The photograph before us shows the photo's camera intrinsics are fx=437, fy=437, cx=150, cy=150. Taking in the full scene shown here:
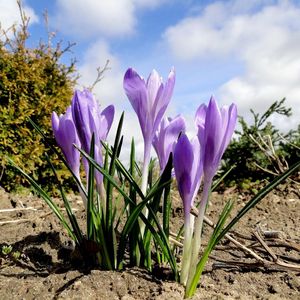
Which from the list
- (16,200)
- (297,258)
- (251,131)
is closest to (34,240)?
(297,258)

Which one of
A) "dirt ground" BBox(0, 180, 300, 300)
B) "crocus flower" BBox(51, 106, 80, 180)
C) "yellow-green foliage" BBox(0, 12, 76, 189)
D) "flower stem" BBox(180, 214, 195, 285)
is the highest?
"yellow-green foliage" BBox(0, 12, 76, 189)

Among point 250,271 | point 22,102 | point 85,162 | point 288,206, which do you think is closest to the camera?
point 85,162

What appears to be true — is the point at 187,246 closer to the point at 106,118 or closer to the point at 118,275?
the point at 118,275

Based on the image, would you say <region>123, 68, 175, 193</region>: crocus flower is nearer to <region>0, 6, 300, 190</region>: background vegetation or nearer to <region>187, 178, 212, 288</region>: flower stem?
<region>187, 178, 212, 288</region>: flower stem

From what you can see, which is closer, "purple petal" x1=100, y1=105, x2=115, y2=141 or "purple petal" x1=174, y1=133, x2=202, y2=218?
"purple petal" x1=174, y1=133, x2=202, y2=218

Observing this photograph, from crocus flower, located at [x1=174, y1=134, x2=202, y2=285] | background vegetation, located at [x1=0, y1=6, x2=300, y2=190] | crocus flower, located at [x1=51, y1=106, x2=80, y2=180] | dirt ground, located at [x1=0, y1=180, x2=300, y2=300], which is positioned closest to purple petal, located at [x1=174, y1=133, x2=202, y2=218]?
crocus flower, located at [x1=174, y1=134, x2=202, y2=285]

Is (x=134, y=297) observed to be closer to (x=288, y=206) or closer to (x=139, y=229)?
(x=139, y=229)

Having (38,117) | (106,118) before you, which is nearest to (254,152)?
(38,117)
